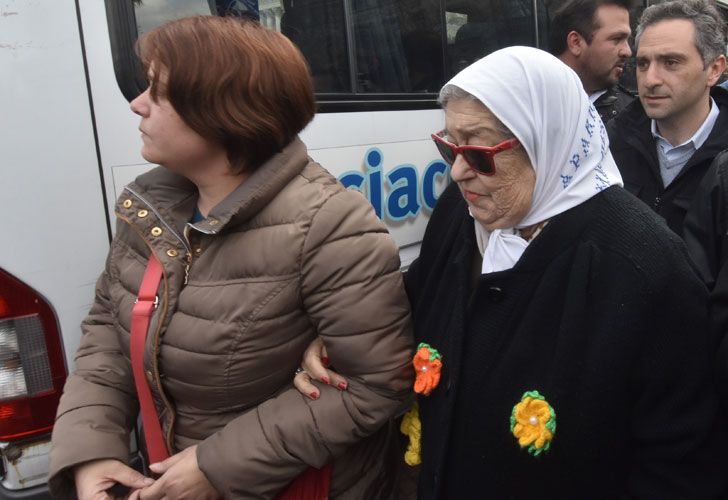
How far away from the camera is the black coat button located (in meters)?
1.31

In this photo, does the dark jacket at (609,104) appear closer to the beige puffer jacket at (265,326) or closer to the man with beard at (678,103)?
the man with beard at (678,103)

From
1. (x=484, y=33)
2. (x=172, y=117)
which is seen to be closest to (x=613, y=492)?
(x=172, y=117)

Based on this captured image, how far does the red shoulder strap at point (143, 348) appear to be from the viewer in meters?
1.45

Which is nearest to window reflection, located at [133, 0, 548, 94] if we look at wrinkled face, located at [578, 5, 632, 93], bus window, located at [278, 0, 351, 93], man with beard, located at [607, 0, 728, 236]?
bus window, located at [278, 0, 351, 93]

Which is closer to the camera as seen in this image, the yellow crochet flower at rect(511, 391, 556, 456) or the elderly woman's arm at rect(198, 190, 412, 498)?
the yellow crochet flower at rect(511, 391, 556, 456)

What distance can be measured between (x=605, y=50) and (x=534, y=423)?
2935 mm

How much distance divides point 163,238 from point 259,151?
1.00 ft

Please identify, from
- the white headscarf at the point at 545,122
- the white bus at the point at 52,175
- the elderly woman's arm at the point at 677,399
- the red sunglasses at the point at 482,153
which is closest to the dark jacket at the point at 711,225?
the elderly woman's arm at the point at 677,399

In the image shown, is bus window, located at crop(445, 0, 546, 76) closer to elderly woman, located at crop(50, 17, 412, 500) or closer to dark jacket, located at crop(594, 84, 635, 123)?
dark jacket, located at crop(594, 84, 635, 123)

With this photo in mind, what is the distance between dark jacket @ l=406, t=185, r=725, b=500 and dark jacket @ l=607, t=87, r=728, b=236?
1200 mm

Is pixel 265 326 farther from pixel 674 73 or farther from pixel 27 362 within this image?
pixel 674 73

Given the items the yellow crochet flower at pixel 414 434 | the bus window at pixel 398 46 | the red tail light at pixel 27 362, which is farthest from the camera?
the bus window at pixel 398 46

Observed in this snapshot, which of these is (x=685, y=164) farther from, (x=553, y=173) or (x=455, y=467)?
(x=455, y=467)

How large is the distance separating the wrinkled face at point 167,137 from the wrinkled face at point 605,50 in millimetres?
2787
